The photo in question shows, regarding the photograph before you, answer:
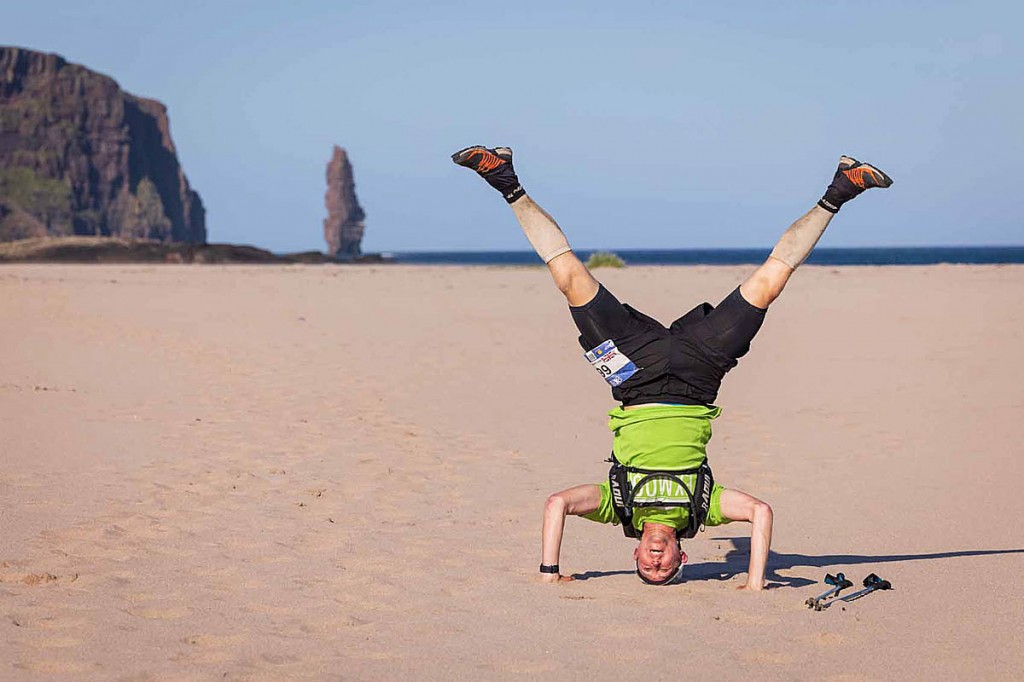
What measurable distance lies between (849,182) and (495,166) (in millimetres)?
2150

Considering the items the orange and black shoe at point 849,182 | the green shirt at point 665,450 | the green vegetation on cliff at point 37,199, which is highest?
the green vegetation on cliff at point 37,199

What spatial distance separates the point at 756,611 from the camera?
6020mm

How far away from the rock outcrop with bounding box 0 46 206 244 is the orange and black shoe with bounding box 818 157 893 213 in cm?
15146

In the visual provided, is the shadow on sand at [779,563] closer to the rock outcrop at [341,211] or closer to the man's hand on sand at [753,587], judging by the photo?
the man's hand on sand at [753,587]

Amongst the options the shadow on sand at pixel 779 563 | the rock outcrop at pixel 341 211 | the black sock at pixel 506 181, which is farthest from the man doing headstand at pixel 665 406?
the rock outcrop at pixel 341 211

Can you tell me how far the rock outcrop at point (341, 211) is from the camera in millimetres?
165375

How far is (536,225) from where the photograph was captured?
6926mm

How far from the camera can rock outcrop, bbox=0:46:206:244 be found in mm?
153875

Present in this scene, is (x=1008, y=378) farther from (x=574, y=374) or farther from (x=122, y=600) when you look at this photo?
(x=122, y=600)

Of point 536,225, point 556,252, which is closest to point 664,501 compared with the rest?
point 556,252

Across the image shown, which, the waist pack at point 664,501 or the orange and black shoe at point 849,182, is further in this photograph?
the orange and black shoe at point 849,182

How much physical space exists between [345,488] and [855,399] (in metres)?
7.59

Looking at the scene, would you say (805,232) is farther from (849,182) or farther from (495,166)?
(495,166)

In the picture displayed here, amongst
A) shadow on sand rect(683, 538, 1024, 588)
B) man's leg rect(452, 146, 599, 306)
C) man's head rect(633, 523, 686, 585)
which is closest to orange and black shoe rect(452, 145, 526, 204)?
man's leg rect(452, 146, 599, 306)
